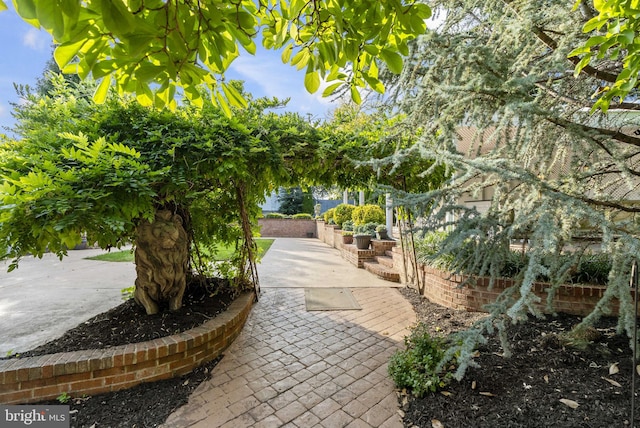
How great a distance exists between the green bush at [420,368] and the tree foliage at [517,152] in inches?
11.0

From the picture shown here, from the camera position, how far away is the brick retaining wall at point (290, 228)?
18734 mm

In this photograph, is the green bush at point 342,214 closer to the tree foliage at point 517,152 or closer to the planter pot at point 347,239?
the planter pot at point 347,239

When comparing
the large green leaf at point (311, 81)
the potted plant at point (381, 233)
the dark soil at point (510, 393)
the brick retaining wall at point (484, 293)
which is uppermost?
the large green leaf at point (311, 81)

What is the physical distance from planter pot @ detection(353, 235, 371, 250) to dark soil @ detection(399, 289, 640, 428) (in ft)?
18.1

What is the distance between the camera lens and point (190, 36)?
121cm

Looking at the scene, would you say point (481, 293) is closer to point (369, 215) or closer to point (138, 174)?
point (138, 174)

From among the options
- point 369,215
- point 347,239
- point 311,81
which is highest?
point 311,81

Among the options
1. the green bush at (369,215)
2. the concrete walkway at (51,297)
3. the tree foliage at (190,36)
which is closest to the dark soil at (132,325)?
the concrete walkway at (51,297)

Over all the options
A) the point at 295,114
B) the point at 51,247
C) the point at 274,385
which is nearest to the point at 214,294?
the point at 274,385

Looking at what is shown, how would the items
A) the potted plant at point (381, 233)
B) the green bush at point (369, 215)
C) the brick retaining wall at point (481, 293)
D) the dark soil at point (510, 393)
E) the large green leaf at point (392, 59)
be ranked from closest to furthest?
the large green leaf at point (392, 59)
the dark soil at point (510, 393)
the brick retaining wall at point (481, 293)
the potted plant at point (381, 233)
the green bush at point (369, 215)

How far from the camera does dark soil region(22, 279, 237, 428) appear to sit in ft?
7.50

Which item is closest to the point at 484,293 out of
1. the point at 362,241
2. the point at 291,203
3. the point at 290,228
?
the point at 362,241

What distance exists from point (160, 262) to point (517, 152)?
3.92m

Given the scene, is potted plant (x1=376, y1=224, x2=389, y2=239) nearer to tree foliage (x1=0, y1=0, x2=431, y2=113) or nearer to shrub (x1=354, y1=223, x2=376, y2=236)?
shrub (x1=354, y1=223, x2=376, y2=236)
